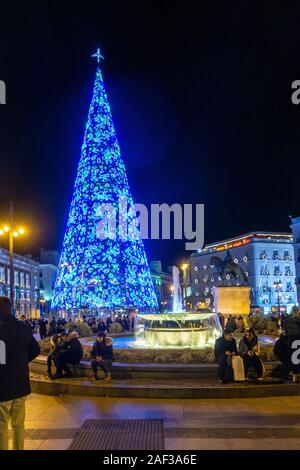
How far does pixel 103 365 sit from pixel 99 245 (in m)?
19.2

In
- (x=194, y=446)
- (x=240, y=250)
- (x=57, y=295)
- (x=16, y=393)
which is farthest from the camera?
(x=240, y=250)

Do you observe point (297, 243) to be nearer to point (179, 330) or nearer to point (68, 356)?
point (179, 330)

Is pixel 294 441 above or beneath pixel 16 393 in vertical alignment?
beneath

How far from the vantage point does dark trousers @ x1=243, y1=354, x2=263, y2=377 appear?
35.0 ft

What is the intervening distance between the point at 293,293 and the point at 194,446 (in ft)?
306

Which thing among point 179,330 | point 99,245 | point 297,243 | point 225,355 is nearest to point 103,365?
point 225,355

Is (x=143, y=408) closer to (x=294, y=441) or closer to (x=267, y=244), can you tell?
(x=294, y=441)

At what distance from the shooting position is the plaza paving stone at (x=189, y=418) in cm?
668

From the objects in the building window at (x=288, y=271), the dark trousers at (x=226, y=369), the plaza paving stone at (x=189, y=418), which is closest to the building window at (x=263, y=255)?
the building window at (x=288, y=271)

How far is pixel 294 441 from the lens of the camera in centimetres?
666

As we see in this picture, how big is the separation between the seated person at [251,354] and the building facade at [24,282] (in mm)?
63437

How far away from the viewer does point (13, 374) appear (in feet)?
17.1

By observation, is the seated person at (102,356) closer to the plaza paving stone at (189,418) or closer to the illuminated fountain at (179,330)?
the plaza paving stone at (189,418)
